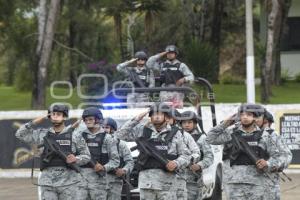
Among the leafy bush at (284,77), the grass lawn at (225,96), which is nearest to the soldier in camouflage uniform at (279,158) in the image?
the grass lawn at (225,96)

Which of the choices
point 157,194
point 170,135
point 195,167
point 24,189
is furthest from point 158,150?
point 24,189

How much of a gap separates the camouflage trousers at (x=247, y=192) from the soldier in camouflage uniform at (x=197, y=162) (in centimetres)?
134

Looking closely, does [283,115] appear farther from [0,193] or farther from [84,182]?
[84,182]

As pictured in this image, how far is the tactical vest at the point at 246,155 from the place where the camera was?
30.1 ft

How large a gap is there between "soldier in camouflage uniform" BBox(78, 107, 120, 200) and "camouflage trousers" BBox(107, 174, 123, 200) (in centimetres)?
48

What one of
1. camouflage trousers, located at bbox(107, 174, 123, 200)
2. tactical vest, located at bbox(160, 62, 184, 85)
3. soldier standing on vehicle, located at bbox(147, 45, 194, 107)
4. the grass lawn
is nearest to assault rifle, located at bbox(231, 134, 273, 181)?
camouflage trousers, located at bbox(107, 174, 123, 200)

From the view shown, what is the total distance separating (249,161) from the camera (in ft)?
30.1

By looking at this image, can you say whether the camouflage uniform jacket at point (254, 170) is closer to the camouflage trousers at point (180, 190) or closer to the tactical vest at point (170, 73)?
the camouflage trousers at point (180, 190)

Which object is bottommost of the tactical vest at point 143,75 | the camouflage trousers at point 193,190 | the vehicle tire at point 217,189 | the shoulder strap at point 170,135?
the vehicle tire at point 217,189

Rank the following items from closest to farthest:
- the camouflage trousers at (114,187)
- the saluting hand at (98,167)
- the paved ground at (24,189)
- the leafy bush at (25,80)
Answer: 1. the saluting hand at (98,167)
2. the camouflage trousers at (114,187)
3. the paved ground at (24,189)
4. the leafy bush at (25,80)

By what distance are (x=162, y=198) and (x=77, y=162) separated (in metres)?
1.09

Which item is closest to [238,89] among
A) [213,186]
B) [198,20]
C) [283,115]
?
[198,20]

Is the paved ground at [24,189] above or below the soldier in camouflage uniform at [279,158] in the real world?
below

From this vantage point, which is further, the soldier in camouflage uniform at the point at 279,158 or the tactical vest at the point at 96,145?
the tactical vest at the point at 96,145
